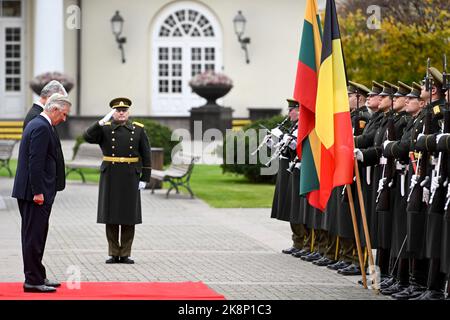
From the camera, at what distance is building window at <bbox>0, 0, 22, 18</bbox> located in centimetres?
4103

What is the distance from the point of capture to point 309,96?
11469 millimetres

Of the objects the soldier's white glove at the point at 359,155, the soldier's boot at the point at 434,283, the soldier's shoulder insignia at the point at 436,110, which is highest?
the soldier's shoulder insignia at the point at 436,110

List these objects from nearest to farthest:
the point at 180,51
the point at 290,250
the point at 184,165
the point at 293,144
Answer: the point at 293,144 < the point at 290,250 < the point at 184,165 < the point at 180,51

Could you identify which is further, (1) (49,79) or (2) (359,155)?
(1) (49,79)

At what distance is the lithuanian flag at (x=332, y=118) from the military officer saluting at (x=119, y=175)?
9.37 feet

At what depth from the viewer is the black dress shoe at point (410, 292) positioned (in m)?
10.5

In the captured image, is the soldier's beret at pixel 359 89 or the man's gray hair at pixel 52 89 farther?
the soldier's beret at pixel 359 89

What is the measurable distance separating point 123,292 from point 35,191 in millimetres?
1178

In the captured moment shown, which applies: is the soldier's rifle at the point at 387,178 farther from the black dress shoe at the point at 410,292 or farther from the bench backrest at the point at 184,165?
the bench backrest at the point at 184,165

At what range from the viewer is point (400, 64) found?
25953mm

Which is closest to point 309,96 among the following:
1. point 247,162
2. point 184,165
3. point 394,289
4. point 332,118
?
point 332,118

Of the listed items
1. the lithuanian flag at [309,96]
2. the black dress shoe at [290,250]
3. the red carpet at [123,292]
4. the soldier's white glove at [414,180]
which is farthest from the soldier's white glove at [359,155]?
the black dress shoe at [290,250]

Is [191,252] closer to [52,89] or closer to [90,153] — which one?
[52,89]

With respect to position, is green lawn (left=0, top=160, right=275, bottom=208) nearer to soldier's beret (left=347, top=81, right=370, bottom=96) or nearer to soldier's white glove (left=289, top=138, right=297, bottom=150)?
soldier's white glove (left=289, top=138, right=297, bottom=150)
